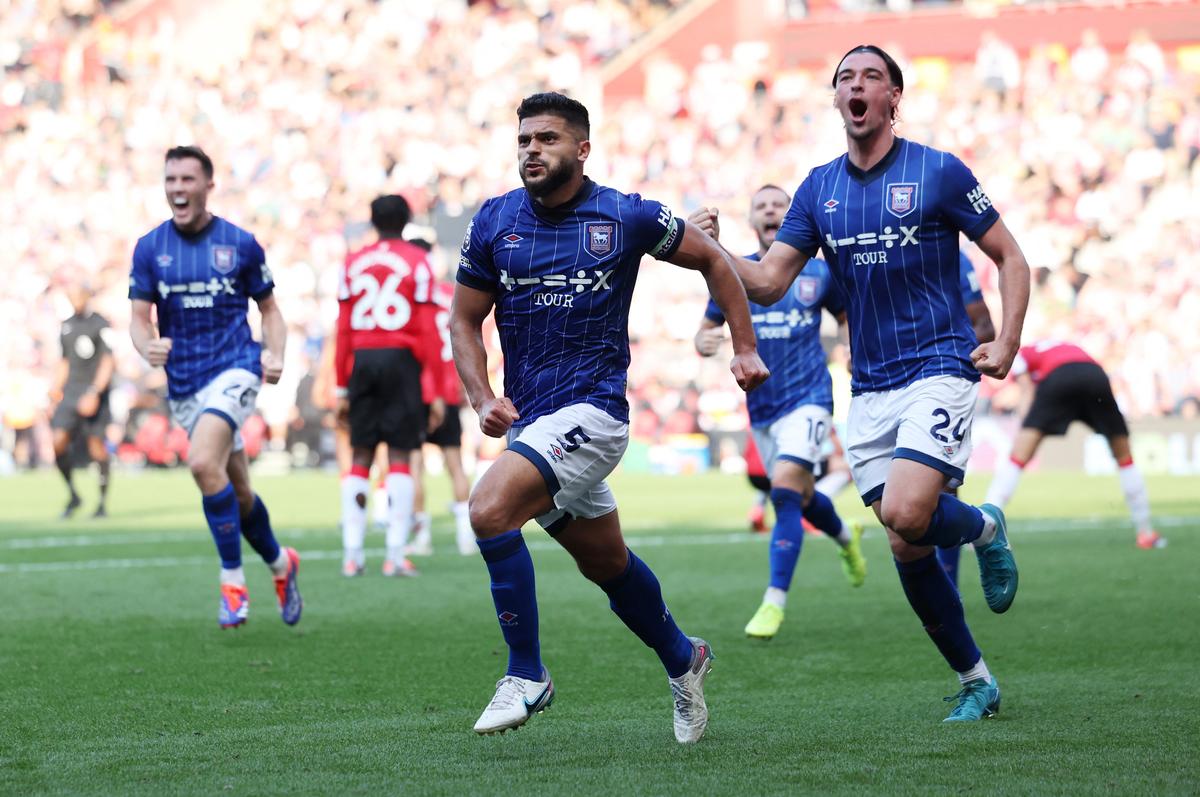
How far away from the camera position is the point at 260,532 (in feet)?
30.5

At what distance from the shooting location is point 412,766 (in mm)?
5297

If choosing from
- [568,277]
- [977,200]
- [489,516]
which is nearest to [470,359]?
[568,277]

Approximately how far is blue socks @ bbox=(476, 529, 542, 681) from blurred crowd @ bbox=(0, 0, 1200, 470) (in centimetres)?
2028

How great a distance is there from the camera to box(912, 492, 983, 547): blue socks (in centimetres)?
598

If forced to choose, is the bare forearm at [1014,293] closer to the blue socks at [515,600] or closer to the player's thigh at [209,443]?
the blue socks at [515,600]

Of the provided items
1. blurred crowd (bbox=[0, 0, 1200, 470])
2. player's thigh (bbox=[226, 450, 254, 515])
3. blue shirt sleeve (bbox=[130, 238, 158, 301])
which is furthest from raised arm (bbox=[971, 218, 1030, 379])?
blurred crowd (bbox=[0, 0, 1200, 470])

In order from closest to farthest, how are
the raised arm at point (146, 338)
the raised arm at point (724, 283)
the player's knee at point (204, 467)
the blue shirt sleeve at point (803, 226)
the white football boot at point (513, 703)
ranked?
the white football boot at point (513, 703), the raised arm at point (724, 283), the blue shirt sleeve at point (803, 226), the raised arm at point (146, 338), the player's knee at point (204, 467)

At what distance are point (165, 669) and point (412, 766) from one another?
268 cm

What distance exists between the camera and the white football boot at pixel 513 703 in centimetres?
530

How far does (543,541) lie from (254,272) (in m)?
6.20

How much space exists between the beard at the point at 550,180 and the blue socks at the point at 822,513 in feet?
15.2

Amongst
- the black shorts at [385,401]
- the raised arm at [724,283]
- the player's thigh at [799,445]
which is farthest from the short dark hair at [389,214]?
the raised arm at [724,283]

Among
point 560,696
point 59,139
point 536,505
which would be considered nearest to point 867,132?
point 536,505

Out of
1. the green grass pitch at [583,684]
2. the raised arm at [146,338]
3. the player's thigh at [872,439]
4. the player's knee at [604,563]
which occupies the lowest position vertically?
the green grass pitch at [583,684]
